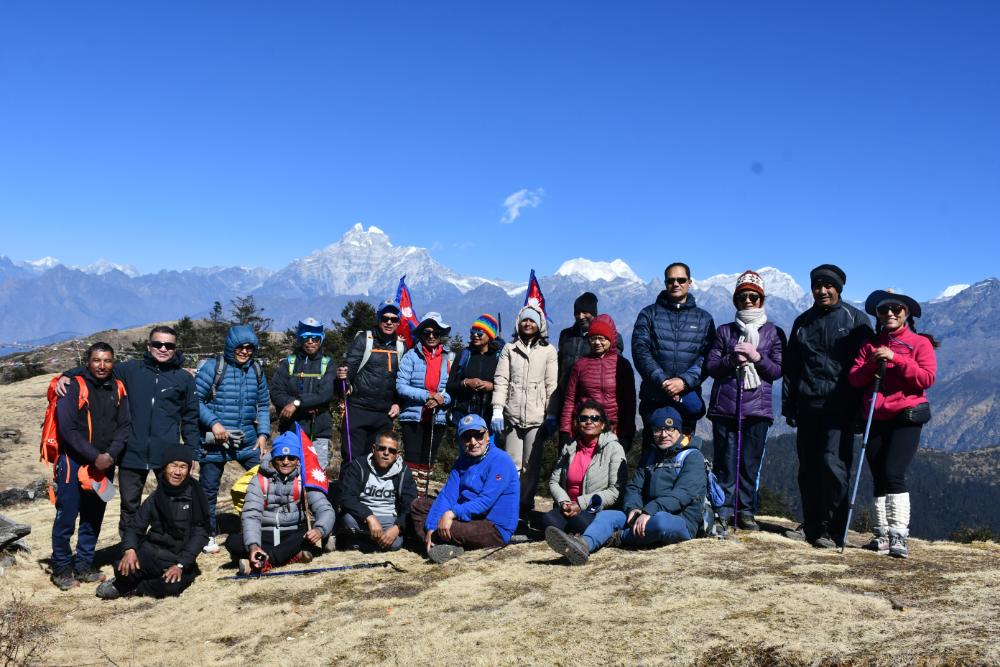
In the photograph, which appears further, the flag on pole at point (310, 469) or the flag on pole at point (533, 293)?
the flag on pole at point (533, 293)

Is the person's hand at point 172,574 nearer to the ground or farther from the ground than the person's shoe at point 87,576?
farther from the ground

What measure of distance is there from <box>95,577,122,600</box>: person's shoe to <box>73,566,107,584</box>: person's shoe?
1.81 ft

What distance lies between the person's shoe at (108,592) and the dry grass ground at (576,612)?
85 millimetres

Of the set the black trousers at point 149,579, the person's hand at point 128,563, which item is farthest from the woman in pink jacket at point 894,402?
the person's hand at point 128,563

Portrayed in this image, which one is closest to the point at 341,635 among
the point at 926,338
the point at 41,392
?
the point at 926,338

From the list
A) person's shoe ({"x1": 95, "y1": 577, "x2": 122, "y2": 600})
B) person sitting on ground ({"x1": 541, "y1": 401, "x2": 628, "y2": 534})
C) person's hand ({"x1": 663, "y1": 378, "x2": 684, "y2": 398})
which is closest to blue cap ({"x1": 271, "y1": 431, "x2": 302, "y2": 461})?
person's shoe ({"x1": 95, "y1": 577, "x2": 122, "y2": 600})

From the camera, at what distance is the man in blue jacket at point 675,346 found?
8.41 m

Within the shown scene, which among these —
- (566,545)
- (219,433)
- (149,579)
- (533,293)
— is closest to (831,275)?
(566,545)

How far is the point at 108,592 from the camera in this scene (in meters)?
7.39

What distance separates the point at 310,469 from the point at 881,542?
6.20 meters

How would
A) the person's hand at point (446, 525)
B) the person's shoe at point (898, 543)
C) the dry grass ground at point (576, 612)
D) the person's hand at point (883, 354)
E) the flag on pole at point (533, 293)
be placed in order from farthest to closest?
the flag on pole at point (533, 293)
the person's hand at point (446, 525)
the person's shoe at point (898, 543)
the person's hand at point (883, 354)
the dry grass ground at point (576, 612)

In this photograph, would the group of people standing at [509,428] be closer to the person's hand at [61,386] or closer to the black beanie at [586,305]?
the person's hand at [61,386]

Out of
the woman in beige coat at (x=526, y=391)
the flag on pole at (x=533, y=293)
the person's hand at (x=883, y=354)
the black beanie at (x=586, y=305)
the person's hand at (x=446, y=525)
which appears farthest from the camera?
the flag on pole at (x=533, y=293)

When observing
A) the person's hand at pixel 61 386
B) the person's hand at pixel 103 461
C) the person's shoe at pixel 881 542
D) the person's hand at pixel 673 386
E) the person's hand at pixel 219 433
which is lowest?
the person's shoe at pixel 881 542
